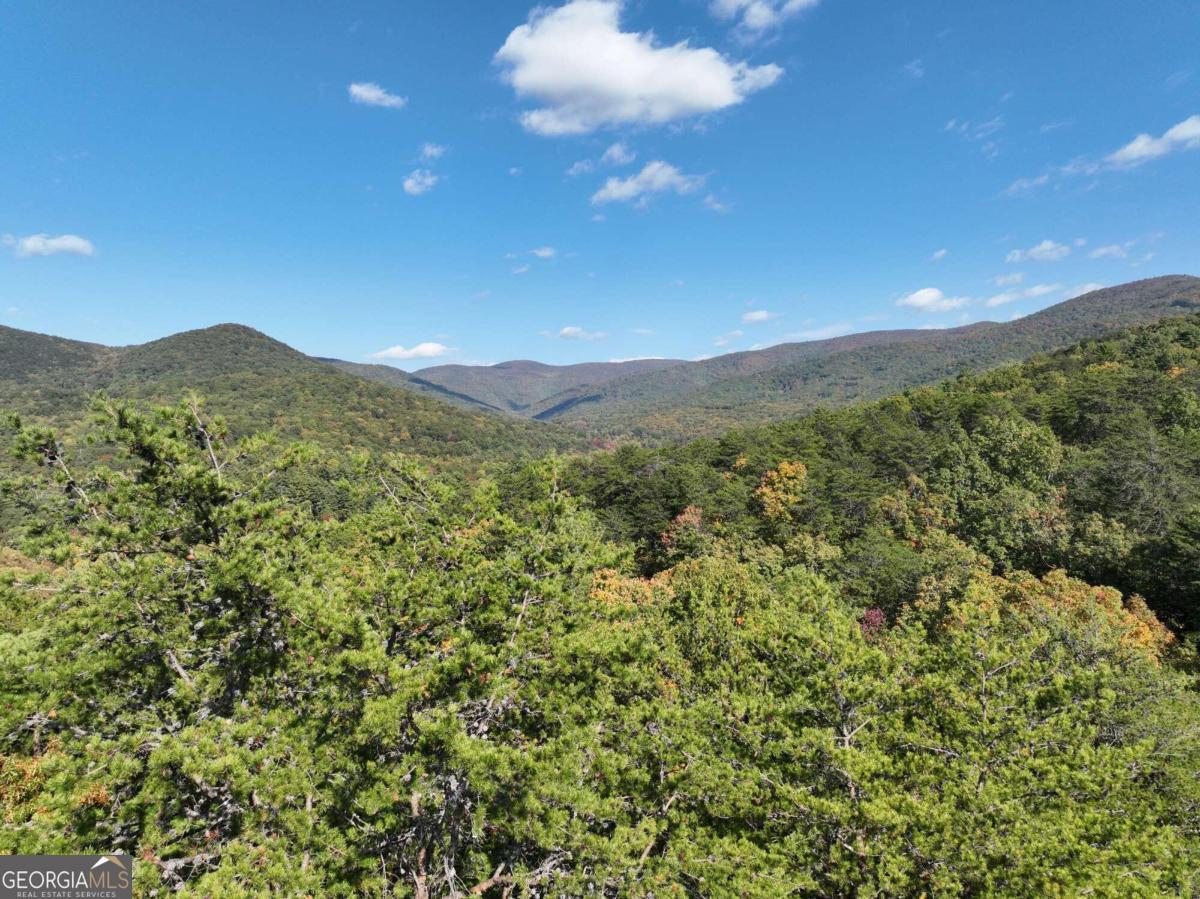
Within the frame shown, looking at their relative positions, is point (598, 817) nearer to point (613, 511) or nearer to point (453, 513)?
point (453, 513)

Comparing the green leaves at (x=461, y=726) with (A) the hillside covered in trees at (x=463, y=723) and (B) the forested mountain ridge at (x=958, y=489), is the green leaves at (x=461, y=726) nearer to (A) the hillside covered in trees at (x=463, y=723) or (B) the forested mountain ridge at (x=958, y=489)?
(A) the hillside covered in trees at (x=463, y=723)

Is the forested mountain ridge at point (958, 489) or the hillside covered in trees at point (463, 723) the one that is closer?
the hillside covered in trees at point (463, 723)

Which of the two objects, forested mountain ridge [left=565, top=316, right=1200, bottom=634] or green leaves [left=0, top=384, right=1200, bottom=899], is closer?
green leaves [left=0, top=384, right=1200, bottom=899]

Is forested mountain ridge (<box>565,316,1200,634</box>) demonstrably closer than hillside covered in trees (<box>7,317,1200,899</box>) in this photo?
No

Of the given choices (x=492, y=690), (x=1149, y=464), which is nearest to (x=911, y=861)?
(x=492, y=690)

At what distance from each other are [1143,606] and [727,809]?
31928mm

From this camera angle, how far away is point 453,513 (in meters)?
12.0

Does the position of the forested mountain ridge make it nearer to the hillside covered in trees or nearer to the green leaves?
the hillside covered in trees

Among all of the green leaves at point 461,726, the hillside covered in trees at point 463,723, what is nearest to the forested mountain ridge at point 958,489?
the hillside covered in trees at point 463,723

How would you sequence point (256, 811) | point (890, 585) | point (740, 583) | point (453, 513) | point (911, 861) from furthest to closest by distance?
1. point (890, 585)
2. point (740, 583)
3. point (453, 513)
4. point (911, 861)
5. point (256, 811)

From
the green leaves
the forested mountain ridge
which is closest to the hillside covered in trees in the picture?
the green leaves

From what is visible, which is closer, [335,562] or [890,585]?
[335,562]

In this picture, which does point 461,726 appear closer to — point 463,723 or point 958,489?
point 463,723

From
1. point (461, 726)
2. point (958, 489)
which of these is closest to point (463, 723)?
point (461, 726)
